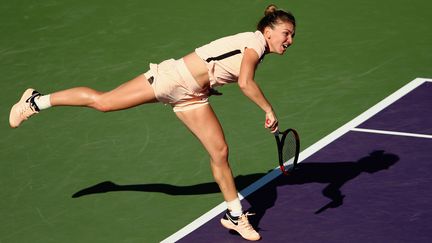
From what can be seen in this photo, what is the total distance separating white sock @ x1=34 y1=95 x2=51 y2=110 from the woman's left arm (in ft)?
7.08

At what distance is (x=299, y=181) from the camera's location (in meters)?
11.3

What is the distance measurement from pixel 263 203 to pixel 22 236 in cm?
242

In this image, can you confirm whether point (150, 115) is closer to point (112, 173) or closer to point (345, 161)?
point (112, 173)

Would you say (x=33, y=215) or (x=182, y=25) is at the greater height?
(x=182, y=25)

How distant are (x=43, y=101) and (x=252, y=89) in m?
2.36

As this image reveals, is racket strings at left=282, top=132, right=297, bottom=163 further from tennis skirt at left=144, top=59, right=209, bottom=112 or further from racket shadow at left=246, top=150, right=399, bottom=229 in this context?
tennis skirt at left=144, top=59, right=209, bottom=112

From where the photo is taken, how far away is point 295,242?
1009 centimetres

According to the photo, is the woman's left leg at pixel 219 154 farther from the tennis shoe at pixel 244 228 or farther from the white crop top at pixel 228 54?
the white crop top at pixel 228 54

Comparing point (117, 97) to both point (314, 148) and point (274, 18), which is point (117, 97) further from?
point (314, 148)

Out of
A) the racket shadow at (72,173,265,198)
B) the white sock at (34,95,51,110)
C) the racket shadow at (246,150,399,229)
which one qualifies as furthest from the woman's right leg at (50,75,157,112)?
the racket shadow at (246,150,399,229)

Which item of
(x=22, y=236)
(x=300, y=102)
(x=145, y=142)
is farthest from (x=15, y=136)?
(x=300, y=102)

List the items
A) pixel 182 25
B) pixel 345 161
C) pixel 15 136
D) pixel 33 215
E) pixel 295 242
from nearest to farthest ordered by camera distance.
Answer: pixel 295 242, pixel 33 215, pixel 345 161, pixel 15 136, pixel 182 25

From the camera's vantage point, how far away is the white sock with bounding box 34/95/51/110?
1056 centimetres

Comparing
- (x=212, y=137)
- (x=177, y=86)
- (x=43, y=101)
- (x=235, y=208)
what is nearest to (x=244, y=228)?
(x=235, y=208)
